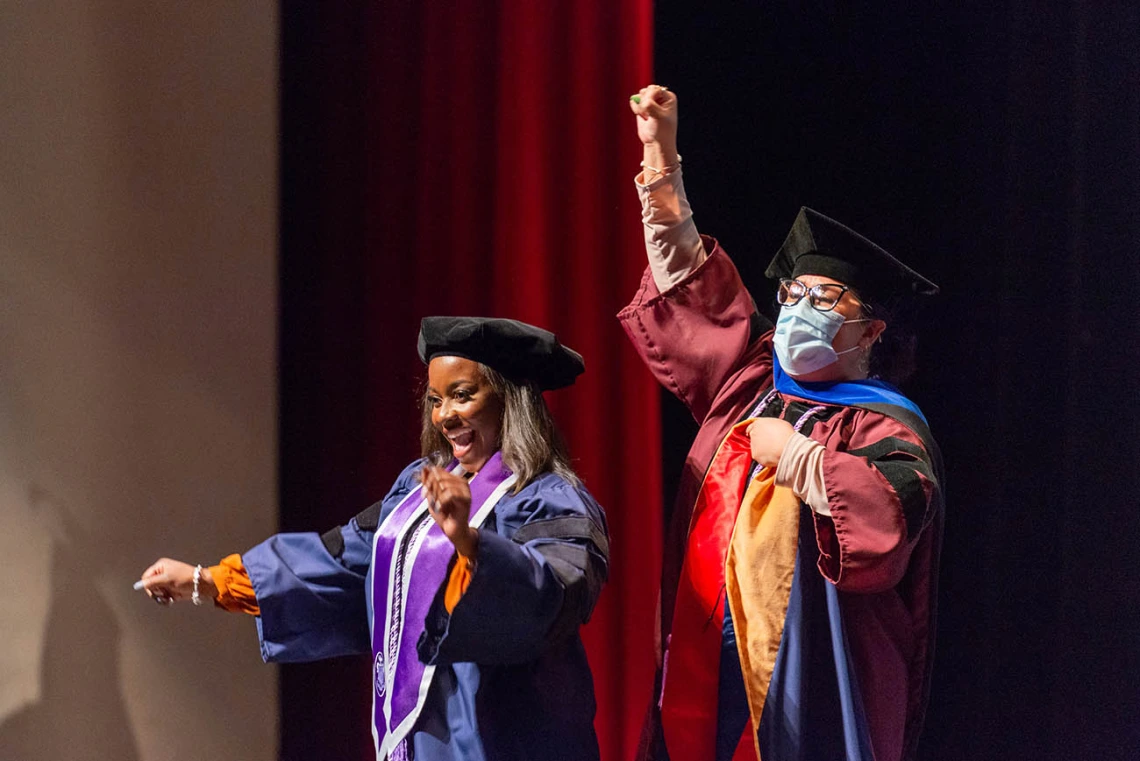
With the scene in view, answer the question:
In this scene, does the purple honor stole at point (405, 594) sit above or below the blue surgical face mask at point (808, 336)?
below

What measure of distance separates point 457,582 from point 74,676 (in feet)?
4.43

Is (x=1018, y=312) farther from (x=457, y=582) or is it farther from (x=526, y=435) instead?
(x=457, y=582)

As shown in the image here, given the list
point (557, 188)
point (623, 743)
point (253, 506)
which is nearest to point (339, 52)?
point (557, 188)

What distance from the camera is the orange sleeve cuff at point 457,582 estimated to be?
1.74 m

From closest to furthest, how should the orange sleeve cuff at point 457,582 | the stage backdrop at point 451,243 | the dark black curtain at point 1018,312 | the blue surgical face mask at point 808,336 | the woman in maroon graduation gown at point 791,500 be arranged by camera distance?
the orange sleeve cuff at point 457,582, the woman in maroon graduation gown at point 791,500, the blue surgical face mask at point 808,336, the dark black curtain at point 1018,312, the stage backdrop at point 451,243

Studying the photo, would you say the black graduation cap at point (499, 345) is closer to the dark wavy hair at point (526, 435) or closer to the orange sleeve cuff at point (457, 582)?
the dark wavy hair at point (526, 435)

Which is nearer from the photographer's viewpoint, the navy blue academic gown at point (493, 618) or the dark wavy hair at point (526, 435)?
the navy blue academic gown at point (493, 618)

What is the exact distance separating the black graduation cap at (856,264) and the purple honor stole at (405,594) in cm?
68

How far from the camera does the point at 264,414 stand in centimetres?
303

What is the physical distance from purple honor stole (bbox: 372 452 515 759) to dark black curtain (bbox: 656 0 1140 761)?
1146mm

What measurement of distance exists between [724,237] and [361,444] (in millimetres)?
1072

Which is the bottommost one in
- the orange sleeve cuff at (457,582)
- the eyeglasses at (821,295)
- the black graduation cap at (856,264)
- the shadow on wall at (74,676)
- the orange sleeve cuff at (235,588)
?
the shadow on wall at (74,676)

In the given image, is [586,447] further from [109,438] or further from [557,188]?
[109,438]

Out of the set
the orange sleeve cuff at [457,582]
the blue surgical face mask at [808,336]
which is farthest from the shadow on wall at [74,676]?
the blue surgical face mask at [808,336]
